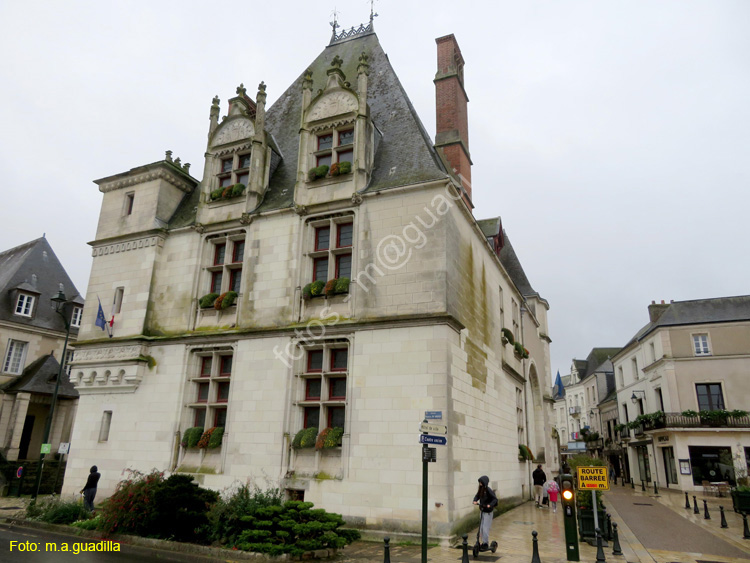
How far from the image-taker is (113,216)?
65.4ft

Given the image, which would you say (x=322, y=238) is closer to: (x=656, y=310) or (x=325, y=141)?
(x=325, y=141)

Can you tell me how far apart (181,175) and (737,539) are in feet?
70.3

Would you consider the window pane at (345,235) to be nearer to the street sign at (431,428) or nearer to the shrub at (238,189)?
the shrub at (238,189)

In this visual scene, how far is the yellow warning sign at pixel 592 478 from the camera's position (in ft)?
36.0

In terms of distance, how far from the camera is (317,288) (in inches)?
589

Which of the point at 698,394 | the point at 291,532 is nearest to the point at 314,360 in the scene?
the point at 291,532

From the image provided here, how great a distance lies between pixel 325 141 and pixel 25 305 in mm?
23918

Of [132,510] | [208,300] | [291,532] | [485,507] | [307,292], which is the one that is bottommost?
[291,532]

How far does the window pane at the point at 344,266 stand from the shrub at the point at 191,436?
6.37m

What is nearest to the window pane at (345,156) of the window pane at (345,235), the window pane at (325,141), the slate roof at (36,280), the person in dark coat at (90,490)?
the window pane at (325,141)

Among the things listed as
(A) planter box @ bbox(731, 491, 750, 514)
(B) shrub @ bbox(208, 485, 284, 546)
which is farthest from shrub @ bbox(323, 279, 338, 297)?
(A) planter box @ bbox(731, 491, 750, 514)

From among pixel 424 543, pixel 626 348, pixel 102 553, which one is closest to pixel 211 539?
pixel 102 553

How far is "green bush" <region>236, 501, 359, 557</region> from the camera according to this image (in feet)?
32.9

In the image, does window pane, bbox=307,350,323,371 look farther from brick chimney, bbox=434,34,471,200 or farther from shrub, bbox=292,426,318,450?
brick chimney, bbox=434,34,471,200
